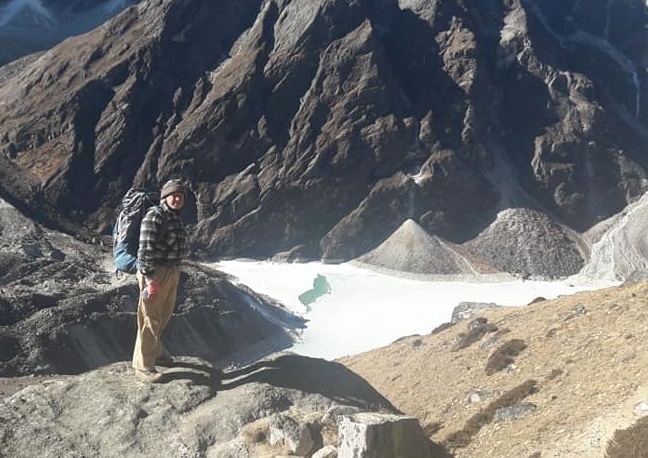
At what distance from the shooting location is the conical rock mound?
74688mm

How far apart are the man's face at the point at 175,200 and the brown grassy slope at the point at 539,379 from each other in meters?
6.38

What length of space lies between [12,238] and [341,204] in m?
38.6

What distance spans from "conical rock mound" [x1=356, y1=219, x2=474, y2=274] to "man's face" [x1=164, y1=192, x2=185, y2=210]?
6463cm

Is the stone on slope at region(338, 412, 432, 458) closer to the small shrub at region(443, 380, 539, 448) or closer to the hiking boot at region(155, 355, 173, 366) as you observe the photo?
the hiking boot at region(155, 355, 173, 366)

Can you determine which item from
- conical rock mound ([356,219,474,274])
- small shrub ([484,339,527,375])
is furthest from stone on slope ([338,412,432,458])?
conical rock mound ([356,219,474,274])

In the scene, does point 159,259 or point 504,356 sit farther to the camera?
point 504,356

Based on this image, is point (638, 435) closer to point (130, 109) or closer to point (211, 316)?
point (211, 316)

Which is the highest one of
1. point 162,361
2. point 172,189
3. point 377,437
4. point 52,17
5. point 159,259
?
point 52,17

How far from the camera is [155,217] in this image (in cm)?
1002

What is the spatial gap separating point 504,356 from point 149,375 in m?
11.5

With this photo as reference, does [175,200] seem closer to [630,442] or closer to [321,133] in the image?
[630,442]

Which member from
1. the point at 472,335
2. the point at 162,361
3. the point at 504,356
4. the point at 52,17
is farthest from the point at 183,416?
the point at 52,17

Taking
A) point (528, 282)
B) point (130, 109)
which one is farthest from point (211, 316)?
point (130, 109)

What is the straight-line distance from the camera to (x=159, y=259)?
33.4 feet
